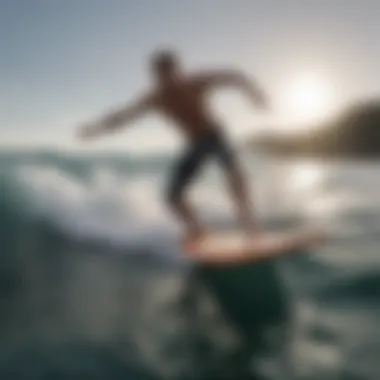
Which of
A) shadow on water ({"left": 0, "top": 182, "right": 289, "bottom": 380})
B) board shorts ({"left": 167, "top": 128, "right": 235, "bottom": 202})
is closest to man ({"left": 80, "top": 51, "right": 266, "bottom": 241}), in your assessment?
board shorts ({"left": 167, "top": 128, "right": 235, "bottom": 202})

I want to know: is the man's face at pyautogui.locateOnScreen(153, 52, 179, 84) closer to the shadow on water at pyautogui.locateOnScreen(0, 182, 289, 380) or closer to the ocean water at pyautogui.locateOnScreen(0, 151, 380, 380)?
the ocean water at pyautogui.locateOnScreen(0, 151, 380, 380)

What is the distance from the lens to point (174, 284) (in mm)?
1557

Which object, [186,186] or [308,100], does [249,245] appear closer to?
[186,186]

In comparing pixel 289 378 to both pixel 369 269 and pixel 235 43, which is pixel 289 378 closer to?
pixel 369 269

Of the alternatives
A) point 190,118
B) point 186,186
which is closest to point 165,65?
point 190,118

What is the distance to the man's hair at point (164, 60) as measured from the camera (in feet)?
4.99

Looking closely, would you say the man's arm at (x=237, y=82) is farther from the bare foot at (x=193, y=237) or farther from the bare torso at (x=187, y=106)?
the bare foot at (x=193, y=237)

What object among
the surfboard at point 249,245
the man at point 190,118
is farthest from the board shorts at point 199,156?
the surfboard at point 249,245

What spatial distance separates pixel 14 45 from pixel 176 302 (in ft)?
2.04

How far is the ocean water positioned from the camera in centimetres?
151

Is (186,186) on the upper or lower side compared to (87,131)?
lower

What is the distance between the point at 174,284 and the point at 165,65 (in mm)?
434

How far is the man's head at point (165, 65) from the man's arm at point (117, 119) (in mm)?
50

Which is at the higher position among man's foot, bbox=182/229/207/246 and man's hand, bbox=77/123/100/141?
man's hand, bbox=77/123/100/141
